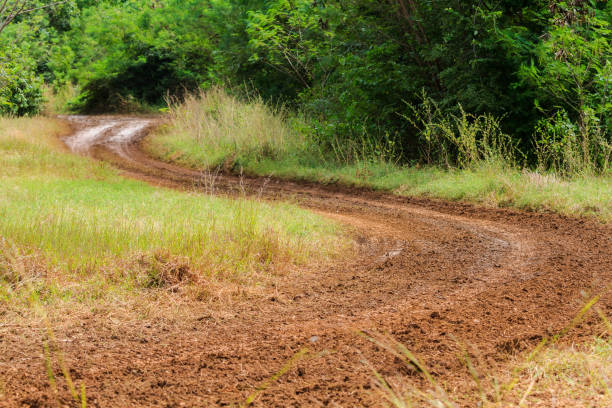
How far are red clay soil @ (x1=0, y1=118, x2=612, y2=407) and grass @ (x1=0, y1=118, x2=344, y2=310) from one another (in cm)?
52

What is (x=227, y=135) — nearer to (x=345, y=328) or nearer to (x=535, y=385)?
(x=345, y=328)

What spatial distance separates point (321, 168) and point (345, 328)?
10.1m

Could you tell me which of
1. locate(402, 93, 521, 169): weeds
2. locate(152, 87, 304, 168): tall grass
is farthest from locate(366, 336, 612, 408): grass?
locate(152, 87, 304, 168): tall grass

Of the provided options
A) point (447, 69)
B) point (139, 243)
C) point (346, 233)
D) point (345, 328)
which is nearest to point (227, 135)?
point (447, 69)

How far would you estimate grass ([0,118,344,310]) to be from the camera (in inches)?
211

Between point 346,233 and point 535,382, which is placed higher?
point 535,382

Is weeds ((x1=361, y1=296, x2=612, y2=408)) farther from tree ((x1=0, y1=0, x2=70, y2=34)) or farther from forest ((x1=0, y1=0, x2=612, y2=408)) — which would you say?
tree ((x1=0, y1=0, x2=70, y2=34))

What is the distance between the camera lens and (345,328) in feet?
14.2

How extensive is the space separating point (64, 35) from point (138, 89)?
12.5 meters

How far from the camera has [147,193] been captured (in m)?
10.9

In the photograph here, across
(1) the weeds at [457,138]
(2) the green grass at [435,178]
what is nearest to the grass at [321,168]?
(2) the green grass at [435,178]

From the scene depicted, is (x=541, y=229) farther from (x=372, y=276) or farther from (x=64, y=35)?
(x=64, y=35)

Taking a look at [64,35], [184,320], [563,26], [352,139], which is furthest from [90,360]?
[64,35]

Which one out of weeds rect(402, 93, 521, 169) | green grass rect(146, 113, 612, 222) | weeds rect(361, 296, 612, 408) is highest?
weeds rect(361, 296, 612, 408)
